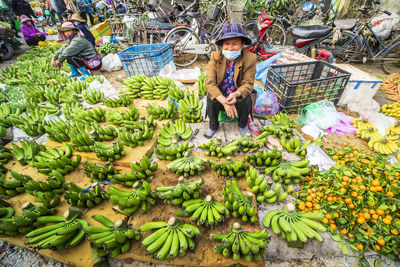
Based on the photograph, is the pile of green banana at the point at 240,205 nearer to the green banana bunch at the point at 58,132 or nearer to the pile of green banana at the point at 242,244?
the pile of green banana at the point at 242,244

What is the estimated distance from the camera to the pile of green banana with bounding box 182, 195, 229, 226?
171cm

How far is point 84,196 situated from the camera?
6.38 feet

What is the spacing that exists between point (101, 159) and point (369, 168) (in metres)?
3.66

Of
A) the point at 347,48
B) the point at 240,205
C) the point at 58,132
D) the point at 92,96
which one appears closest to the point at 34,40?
the point at 92,96

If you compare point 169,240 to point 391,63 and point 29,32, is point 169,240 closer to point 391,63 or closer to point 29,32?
point 391,63

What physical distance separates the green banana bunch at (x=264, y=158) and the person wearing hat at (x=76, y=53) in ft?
18.1

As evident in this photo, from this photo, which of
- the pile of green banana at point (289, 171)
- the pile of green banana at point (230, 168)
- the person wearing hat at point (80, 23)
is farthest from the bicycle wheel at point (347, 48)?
the person wearing hat at point (80, 23)

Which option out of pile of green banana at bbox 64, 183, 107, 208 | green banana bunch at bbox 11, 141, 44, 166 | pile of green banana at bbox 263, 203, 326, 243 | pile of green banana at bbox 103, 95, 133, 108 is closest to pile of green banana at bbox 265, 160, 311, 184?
pile of green banana at bbox 263, 203, 326, 243

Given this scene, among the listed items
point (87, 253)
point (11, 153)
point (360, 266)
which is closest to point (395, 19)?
point (360, 266)

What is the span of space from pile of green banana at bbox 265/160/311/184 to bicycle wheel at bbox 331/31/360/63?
5314 millimetres

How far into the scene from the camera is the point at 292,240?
1638 mm

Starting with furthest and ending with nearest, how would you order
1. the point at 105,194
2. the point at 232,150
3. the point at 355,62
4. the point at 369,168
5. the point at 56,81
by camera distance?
the point at 355,62 < the point at 56,81 < the point at 232,150 < the point at 369,168 < the point at 105,194

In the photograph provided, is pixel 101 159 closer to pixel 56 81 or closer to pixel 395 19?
pixel 56 81

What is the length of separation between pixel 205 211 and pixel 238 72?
6.99ft
